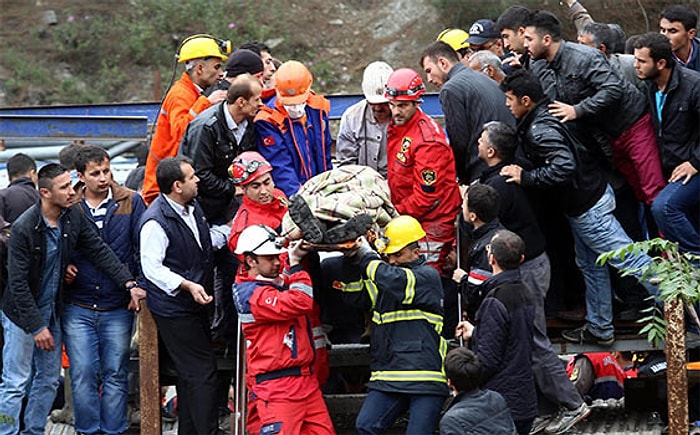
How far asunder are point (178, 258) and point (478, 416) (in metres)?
2.44

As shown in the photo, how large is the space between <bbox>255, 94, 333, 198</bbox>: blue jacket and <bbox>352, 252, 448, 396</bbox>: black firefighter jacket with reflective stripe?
105 centimetres

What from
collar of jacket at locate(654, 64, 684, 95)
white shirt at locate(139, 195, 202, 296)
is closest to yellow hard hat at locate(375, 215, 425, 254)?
white shirt at locate(139, 195, 202, 296)

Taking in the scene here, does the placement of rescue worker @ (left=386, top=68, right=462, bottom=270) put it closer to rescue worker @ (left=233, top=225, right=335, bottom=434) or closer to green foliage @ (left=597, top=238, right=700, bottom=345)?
rescue worker @ (left=233, top=225, right=335, bottom=434)

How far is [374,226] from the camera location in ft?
24.4

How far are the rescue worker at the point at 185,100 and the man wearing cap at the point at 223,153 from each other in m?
0.51

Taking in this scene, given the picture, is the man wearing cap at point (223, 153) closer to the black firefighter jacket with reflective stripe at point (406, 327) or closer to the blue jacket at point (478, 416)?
the black firefighter jacket with reflective stripe at point (406, 327)

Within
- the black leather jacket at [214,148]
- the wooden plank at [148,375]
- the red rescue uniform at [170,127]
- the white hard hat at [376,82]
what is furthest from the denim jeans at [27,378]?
the white hard hat at [376,82]

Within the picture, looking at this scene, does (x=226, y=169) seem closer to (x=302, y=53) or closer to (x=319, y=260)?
(x=319, y=260)

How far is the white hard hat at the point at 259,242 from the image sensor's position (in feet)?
24.0

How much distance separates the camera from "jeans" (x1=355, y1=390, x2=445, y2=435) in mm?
7293

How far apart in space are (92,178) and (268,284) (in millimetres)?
1657

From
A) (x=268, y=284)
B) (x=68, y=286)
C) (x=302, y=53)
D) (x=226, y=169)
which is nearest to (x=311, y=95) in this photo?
(x=226, y=169)

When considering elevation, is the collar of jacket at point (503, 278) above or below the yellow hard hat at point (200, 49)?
below

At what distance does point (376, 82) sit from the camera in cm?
813
